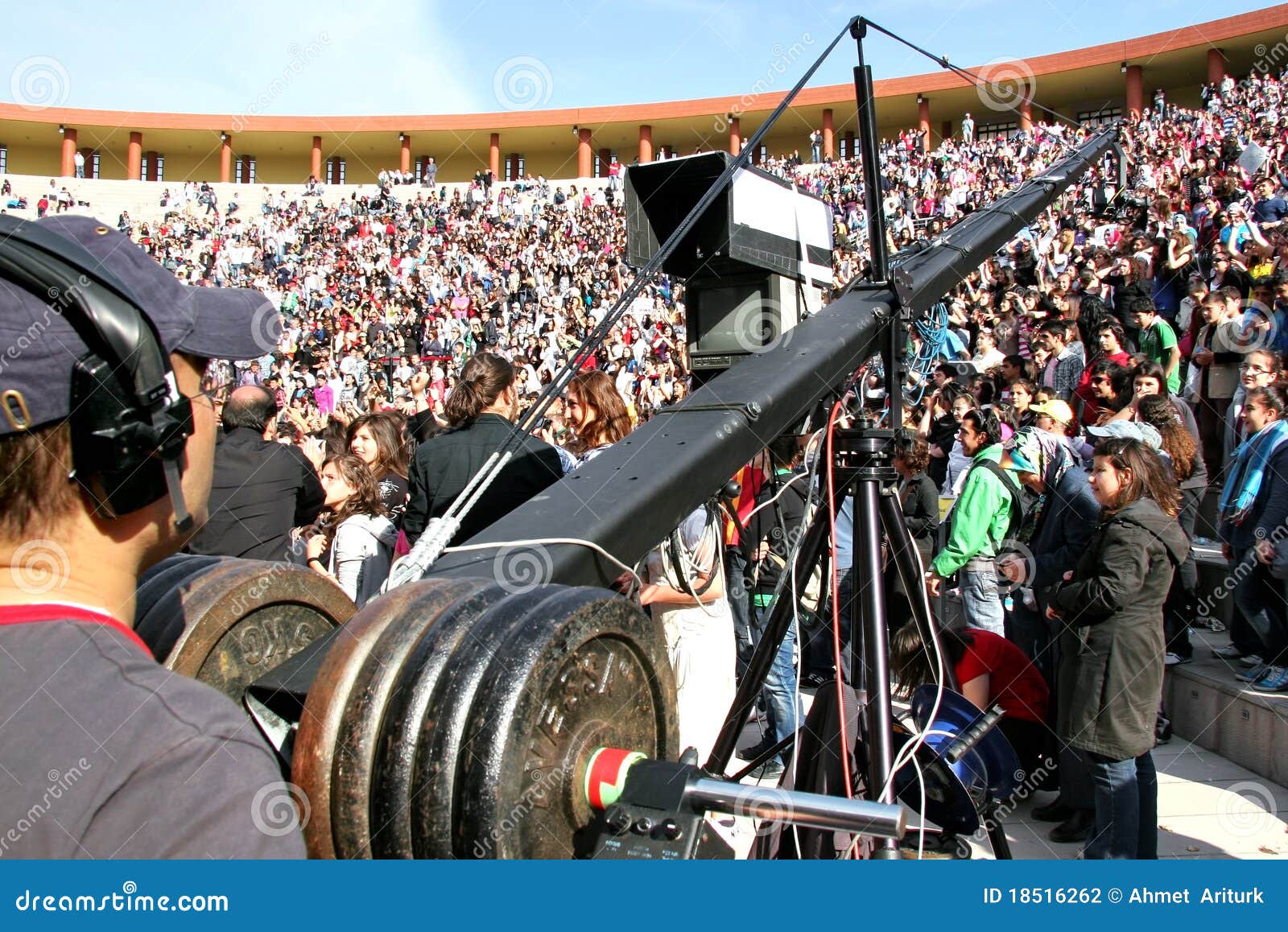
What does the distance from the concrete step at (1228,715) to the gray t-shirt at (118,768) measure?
4736 millimetres

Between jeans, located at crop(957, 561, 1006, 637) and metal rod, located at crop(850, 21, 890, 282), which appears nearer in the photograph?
metal rod, located at crop(850, 21, 890, 282)

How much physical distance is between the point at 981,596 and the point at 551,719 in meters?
4.51

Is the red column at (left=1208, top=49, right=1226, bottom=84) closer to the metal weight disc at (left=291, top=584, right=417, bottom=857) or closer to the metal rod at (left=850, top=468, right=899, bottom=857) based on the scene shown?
the metal rod at (left=850, top=468, right=899, bottom=857)

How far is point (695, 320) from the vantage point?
2.78 m

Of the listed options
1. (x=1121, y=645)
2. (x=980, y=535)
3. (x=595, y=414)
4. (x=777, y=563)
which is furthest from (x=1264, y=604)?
(x=595, y=414)

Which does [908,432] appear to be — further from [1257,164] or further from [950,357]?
[1257,164]

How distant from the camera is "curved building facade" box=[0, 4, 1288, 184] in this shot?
2823 cm

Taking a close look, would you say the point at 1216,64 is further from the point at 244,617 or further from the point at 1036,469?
the point at 244,617

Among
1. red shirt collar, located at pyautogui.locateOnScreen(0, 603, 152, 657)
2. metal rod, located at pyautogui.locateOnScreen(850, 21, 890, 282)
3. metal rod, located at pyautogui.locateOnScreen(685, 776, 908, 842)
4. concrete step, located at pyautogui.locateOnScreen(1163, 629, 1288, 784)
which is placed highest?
metal rod, located at pyautogui.locateOnScreen(850, 21, 890, 282)

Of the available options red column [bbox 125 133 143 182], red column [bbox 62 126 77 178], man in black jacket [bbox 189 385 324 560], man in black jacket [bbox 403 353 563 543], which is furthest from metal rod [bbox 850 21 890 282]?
red column [bbox 62 126 77 178]

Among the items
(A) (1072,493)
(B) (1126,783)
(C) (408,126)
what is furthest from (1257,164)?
(C) (408,126)

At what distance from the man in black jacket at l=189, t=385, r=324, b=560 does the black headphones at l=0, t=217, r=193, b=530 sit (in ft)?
9.46

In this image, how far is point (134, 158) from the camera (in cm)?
3669

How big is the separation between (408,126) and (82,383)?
126 feet
